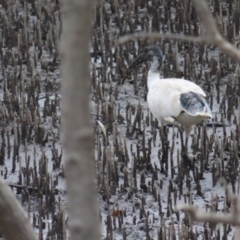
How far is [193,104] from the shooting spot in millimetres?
5301

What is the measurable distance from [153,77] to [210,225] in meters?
1.93

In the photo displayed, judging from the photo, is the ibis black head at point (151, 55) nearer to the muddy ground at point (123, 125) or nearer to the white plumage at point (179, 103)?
the muddy ground at point (123, 125)

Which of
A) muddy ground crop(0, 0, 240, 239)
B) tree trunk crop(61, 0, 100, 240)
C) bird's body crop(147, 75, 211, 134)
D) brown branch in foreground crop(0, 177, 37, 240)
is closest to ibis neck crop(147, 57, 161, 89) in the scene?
muddy ground crop(0, 0, 240, 239)

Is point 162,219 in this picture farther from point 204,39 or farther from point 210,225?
point 204,39

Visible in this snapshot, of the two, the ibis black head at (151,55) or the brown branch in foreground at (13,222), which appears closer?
the brown branch in foreground at (13,222)

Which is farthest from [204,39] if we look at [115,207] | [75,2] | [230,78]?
[230,78]

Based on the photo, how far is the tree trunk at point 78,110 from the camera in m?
0.89

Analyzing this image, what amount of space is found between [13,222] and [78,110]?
28.9 inches

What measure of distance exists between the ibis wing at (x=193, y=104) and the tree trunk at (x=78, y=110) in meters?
4.36

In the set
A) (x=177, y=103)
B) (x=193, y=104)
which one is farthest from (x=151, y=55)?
(x=193, y=104)

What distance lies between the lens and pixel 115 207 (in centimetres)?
509

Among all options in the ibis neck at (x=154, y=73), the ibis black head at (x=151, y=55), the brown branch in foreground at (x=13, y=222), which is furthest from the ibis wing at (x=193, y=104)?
the brown branch in foreground at (x=13, y=222)

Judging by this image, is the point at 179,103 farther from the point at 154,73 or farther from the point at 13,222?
the point at 13,222

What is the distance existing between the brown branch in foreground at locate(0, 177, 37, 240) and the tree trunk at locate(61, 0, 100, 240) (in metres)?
0.68
